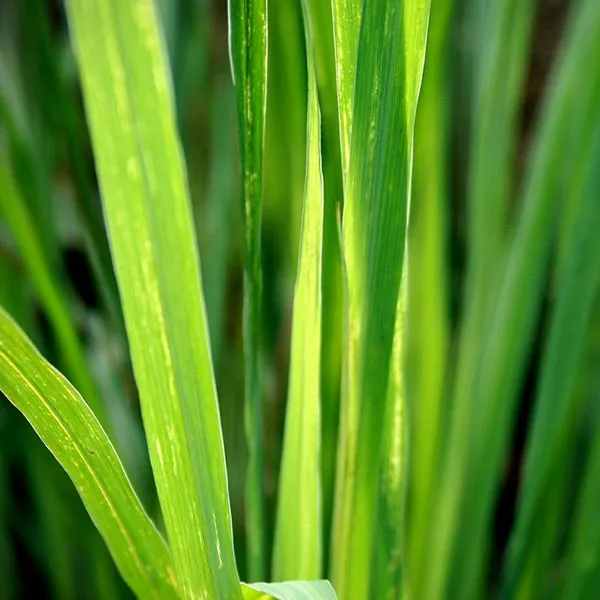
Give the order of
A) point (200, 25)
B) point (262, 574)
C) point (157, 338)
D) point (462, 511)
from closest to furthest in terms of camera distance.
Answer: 1. point (157, 338)
2. point (262, 574)
3. point (462, 511)
4. point (200, 25)

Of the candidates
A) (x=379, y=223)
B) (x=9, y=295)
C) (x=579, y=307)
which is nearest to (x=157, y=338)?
(x=379, y=223)

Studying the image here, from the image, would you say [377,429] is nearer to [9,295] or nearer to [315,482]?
[315,482]

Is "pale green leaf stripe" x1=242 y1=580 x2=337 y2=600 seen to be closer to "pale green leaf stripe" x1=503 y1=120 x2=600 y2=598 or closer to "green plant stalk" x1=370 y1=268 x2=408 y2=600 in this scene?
"green plant stalk" x1=370 y1=268 x2=408 y2=600

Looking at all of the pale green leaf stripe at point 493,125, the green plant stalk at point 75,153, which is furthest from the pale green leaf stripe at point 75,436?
the pale green leaf stripe at point 493,125

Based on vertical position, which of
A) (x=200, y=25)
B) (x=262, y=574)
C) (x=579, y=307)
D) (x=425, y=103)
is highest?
(x=200, y=25)

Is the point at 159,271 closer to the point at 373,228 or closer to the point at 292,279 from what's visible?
the point at 373,228

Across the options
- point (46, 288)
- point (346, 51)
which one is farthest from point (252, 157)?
point (46, 288)
